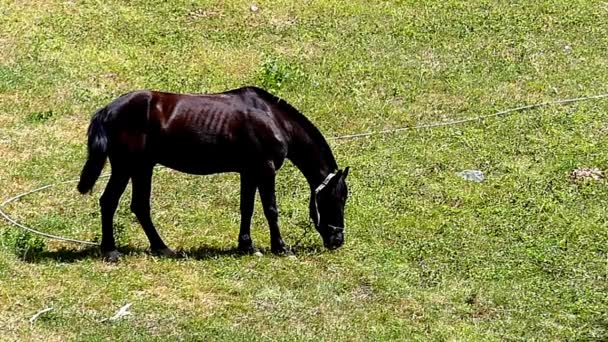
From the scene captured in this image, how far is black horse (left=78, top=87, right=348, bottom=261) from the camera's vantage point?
11383 millimetres

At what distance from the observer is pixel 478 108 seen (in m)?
17.2

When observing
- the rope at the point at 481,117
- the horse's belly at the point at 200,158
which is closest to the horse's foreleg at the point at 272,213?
the horse's belly at the point at 200,158

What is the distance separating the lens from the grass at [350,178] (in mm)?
10477

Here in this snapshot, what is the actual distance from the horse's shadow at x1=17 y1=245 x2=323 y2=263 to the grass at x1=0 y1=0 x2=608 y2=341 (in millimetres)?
41

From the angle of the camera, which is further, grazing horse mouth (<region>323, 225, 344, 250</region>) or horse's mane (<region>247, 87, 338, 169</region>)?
grazing horse mouth (<region>323, 225, 344, 250</region>)

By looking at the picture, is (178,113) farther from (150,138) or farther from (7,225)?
(7,225)

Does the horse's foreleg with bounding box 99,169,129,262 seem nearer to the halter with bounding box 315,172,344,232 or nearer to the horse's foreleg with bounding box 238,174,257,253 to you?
the horse's foreleg with bounding box 238,174,257,253

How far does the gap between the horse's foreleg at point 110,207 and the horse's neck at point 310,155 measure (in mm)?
1869

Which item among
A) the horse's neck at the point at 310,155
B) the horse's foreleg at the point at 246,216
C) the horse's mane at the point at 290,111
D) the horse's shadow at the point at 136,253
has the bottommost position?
the horse's shadow at the point at 136,253

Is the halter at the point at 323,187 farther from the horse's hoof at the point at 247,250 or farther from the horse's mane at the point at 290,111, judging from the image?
the horse's hoof at the point at 247,250

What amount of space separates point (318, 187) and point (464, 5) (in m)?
10.6

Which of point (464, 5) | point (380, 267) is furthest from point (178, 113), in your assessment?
point (464, 5)

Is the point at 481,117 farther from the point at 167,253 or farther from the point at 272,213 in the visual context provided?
the point at 167,253

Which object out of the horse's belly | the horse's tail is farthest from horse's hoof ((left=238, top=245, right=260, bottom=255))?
the horse's tail
